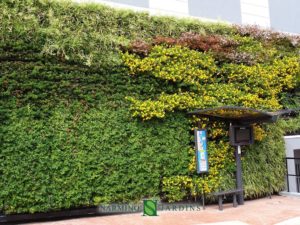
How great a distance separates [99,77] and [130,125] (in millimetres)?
1320

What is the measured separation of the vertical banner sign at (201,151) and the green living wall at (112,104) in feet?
0.73

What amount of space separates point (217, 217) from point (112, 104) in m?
3.44

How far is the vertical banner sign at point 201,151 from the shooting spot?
29.8 ft

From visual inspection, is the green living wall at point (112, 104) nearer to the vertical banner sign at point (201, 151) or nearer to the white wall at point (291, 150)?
the vertical banner sign at point (201, 151)

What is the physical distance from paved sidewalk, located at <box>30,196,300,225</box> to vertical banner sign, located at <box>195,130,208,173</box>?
3.32ft

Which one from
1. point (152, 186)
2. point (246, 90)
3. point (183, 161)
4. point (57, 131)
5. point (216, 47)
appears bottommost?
point (152, 186)

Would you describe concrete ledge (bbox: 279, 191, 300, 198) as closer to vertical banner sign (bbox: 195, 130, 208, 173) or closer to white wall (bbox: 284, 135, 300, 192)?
white wall (bbox: 284, 135, 300, 192)

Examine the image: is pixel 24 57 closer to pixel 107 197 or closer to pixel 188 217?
pixel 107 197

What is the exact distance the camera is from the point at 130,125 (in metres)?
8.68

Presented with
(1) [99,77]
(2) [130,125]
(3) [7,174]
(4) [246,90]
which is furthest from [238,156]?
(3) [7,174]

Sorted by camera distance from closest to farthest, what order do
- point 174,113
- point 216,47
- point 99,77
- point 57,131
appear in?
point 57,131 → point 99,77 → point 174,113 → point 216,47

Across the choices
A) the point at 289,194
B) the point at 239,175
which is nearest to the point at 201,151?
the point at 239,175

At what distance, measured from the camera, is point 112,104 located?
859 cm

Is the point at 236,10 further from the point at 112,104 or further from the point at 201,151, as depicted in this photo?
the point at 112,104
